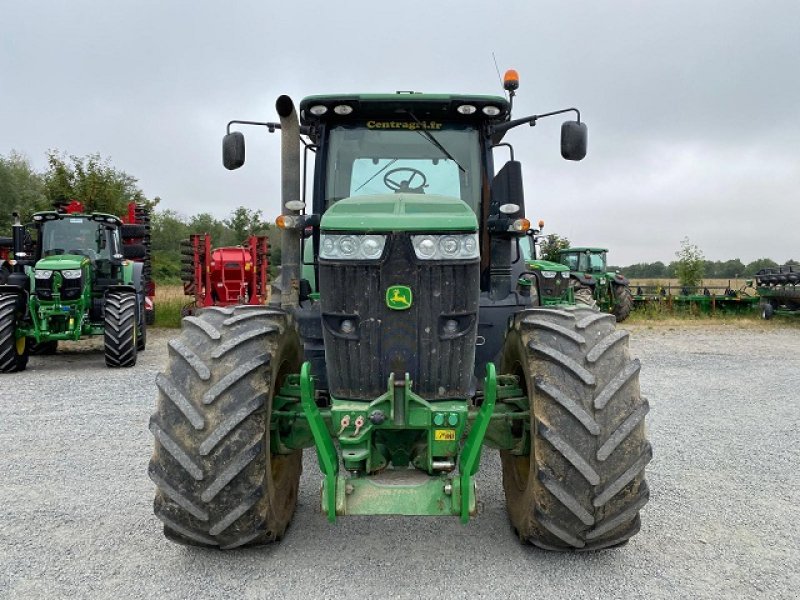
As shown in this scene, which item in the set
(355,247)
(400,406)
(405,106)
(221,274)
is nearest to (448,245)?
(355,247)

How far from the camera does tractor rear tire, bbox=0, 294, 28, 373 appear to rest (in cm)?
977

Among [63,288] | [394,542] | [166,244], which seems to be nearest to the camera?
[394,542]

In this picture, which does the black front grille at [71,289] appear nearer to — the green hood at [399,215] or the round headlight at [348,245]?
the green hood at [399,215]

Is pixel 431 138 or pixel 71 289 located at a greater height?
pixel 431 138

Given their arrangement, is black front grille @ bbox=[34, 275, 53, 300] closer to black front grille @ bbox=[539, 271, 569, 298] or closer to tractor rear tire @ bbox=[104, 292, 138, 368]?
tractor rear tire @ bbox=[104, 292, 138, 368]

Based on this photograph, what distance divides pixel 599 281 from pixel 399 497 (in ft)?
59.3

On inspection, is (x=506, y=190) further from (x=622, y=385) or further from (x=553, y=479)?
(x=553, y=479)

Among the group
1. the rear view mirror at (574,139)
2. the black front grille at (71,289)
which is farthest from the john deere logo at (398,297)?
the black front grille at (71,289)

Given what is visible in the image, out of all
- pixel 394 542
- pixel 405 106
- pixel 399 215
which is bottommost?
pixel 394 542

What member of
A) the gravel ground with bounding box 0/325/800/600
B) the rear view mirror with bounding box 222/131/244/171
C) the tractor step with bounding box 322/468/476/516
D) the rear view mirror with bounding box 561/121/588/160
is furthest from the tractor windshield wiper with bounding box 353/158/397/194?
the tractor step with bounding box 322/468/476/516

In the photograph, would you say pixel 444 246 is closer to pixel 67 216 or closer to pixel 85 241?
pixel 85 241

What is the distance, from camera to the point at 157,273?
1629 inches

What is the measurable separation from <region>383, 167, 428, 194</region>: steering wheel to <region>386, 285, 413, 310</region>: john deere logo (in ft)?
5.53

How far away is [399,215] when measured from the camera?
3049mm
